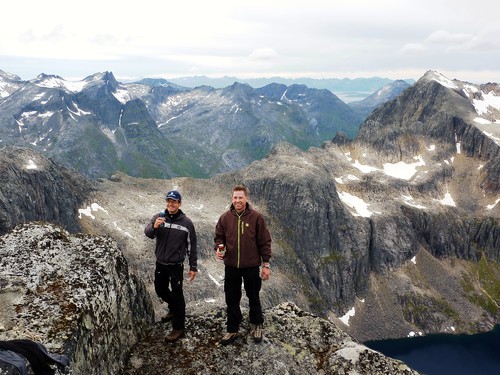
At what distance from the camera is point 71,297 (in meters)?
14.9

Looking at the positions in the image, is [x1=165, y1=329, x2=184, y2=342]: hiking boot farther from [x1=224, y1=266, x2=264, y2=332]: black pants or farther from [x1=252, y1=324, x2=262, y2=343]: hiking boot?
[x1=252, y1=324, x2=262, y2=343]: hiking boot

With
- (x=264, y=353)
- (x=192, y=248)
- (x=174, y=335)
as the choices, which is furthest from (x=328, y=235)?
(x=174, y=335)

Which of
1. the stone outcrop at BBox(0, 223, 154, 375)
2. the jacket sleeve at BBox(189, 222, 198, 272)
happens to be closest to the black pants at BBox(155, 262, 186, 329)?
the jacket sleeve at BBox(189, 222, 198, 272)

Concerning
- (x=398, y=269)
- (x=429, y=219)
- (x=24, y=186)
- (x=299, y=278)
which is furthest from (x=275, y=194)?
(x=24, y=186)

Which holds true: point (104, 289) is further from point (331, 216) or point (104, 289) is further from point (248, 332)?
point (331, 216)

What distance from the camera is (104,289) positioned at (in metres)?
16.6

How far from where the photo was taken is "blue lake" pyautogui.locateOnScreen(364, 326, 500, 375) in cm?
13112

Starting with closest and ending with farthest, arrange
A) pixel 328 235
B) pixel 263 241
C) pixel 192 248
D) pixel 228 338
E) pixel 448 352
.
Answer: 1. pixel 228 338
2. pixel 263 241
3. pixel 192 248
4. pixel 448 352
5. pixel 328 235

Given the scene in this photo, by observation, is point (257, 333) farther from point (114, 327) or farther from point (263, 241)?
point (114, 327)

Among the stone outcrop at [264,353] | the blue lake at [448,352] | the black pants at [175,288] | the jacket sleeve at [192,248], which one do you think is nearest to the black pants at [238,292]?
the stone outcrop at [264,353]

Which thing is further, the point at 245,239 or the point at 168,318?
the point at 168,318

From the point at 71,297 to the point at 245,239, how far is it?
7.71 meters

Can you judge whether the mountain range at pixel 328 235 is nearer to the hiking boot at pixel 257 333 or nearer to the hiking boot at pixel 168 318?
the hiking boot at pixel 168 318

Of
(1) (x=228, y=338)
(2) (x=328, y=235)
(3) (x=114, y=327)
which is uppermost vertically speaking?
(3) (x=114, y=327)
